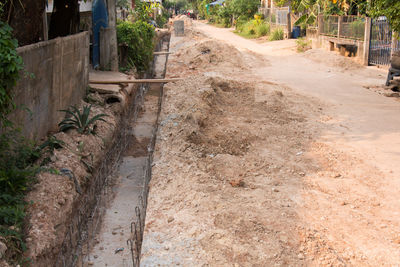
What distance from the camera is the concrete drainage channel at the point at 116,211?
5.50m

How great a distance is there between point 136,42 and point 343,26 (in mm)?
9176

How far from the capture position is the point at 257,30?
110 ft

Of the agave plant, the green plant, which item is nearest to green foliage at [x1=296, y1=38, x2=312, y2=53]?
the green plant

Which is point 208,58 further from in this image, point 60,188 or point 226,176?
point 60,188

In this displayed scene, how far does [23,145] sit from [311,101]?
297 inches

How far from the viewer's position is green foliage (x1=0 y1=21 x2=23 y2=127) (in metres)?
5.11

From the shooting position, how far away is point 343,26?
1995 centimetres

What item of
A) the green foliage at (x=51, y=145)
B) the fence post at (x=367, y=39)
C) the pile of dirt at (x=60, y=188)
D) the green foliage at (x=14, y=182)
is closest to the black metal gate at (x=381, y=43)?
the fence post at (x=367, y=39)

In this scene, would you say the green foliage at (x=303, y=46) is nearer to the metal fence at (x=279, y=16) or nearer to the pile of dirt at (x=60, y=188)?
the metal fence at (x=279, y=16)

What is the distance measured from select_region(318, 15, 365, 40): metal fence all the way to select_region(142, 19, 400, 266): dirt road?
5872mm

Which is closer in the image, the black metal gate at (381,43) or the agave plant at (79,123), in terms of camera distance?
the agave plant at (79,123)

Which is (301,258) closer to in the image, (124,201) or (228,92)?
(124,201)

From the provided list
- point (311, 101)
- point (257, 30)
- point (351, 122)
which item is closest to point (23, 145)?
point (351, 122)

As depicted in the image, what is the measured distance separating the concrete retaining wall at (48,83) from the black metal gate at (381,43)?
36.5 feet
